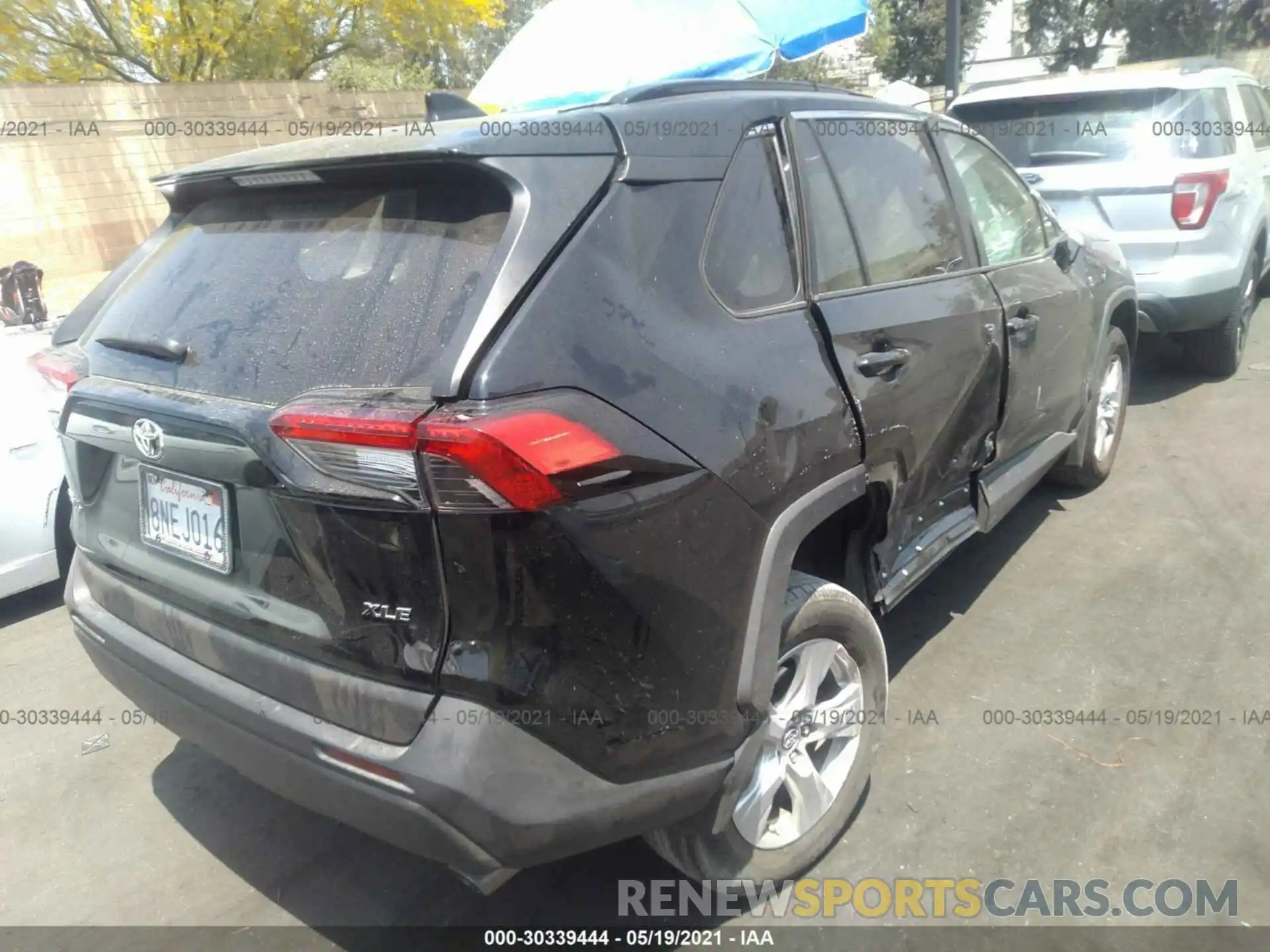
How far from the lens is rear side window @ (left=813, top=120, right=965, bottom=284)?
2.89 metres

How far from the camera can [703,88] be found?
8.88 feet

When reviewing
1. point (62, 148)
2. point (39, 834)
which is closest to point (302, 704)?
point (39, 834)

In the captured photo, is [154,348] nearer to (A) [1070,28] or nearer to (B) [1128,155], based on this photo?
(B) [1128,155]

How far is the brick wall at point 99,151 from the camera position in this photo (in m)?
13.8

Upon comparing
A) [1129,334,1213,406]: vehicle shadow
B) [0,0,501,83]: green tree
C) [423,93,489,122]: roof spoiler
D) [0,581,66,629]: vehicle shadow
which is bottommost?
[1129,334,1213,406]: vehicle shadow

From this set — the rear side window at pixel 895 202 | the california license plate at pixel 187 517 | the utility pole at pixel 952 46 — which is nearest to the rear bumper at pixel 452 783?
the california license plate at pixel 187 517

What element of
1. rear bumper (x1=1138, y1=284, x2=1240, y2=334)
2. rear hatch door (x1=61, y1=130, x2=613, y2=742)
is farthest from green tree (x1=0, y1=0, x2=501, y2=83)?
rear hatch door (x1=61, y1=130, x2=613, y2=742)

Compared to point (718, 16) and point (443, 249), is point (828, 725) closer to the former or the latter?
point (443, 249)

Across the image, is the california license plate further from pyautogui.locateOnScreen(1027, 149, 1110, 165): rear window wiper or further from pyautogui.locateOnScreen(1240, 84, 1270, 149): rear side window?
pyautogui.locateOnScreen(1240, 84, 1270, 149): rear side window

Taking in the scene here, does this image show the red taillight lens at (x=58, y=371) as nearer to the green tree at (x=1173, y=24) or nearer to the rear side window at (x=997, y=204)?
the rear side window at (x=997, y=204)

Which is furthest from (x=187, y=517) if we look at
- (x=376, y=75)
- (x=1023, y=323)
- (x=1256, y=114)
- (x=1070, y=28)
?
(x=1070, y=28)

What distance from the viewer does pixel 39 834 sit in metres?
2.99

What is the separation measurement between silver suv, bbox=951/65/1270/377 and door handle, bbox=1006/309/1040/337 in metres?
2.77

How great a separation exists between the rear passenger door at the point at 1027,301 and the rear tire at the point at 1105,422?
0.32m
